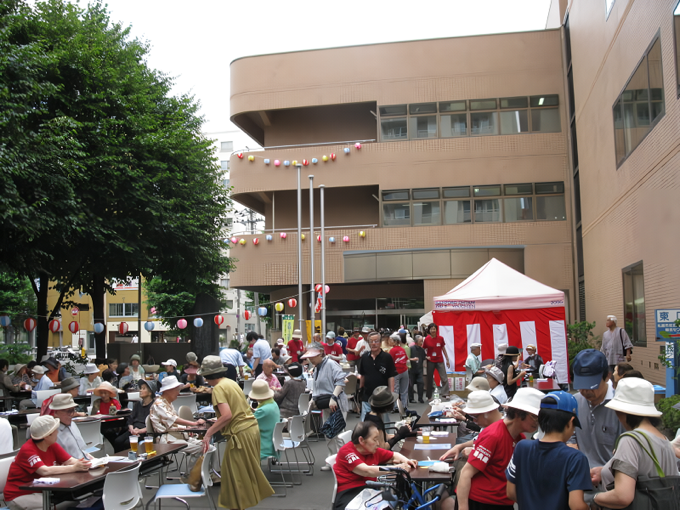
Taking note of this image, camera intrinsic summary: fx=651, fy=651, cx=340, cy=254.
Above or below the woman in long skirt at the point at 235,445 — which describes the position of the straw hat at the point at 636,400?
above

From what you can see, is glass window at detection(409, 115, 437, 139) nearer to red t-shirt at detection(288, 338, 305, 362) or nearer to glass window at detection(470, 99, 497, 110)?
glass window at detection(470, 99, 497, 110)

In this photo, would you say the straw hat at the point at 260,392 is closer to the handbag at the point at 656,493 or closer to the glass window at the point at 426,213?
the handbag at the point at 656,493

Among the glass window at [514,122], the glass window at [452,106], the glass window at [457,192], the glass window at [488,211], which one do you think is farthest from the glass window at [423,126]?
the glass window at [488,211]

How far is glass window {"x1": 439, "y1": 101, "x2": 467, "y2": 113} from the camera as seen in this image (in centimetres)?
2944

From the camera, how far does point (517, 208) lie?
28734 mm

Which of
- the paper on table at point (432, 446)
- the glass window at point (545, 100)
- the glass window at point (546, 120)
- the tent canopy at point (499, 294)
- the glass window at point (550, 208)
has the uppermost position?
the glass window at point (545, 100)

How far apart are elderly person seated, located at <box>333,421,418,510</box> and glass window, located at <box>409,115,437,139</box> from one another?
82.9 feet

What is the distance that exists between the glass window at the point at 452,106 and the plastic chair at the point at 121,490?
85.2 feet

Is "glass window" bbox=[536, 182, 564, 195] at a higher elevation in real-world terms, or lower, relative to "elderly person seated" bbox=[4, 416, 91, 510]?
higher

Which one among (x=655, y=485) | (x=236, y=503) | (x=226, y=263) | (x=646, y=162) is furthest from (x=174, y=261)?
(x=655, y=485)

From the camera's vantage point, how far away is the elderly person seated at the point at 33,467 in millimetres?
6082

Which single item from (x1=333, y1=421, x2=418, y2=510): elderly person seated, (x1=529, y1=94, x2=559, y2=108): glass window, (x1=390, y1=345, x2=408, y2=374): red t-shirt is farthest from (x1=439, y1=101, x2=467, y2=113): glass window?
(x1=333, y1=421, x2=418, y2=510): elderly person seated

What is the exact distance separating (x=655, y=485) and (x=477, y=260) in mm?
25422

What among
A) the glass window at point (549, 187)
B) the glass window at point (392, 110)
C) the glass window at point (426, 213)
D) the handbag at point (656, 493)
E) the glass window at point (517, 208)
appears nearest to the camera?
the handbag at point (656, 493)
